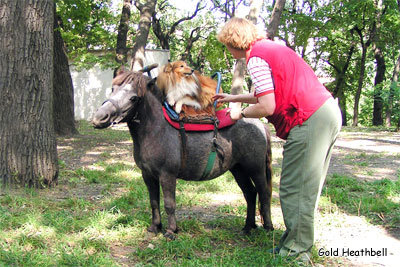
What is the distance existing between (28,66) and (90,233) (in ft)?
10.1

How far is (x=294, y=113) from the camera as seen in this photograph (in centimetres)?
323

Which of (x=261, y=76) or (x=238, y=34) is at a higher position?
(x=238, y=34)

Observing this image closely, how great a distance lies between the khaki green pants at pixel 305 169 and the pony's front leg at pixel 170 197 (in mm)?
1180

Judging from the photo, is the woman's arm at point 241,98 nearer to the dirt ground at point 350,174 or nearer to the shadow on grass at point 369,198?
the dirt ground at point 350,174

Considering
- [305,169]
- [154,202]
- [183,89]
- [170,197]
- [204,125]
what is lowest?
[154,202]

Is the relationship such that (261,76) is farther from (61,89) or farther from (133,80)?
(61,89)

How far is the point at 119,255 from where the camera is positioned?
12.0 ft

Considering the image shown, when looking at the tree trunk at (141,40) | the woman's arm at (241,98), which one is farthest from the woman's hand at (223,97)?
the tree trunk at (141,40)

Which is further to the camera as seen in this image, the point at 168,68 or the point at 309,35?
the point at 309,35

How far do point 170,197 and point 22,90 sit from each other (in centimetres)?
331

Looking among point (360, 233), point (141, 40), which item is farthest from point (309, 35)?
point (360, 233)

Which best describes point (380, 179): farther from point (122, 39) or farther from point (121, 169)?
point (122, 39)

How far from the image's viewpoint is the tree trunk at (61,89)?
11249 millimetres

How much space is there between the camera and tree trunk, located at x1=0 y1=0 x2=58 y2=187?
5.63 metres
